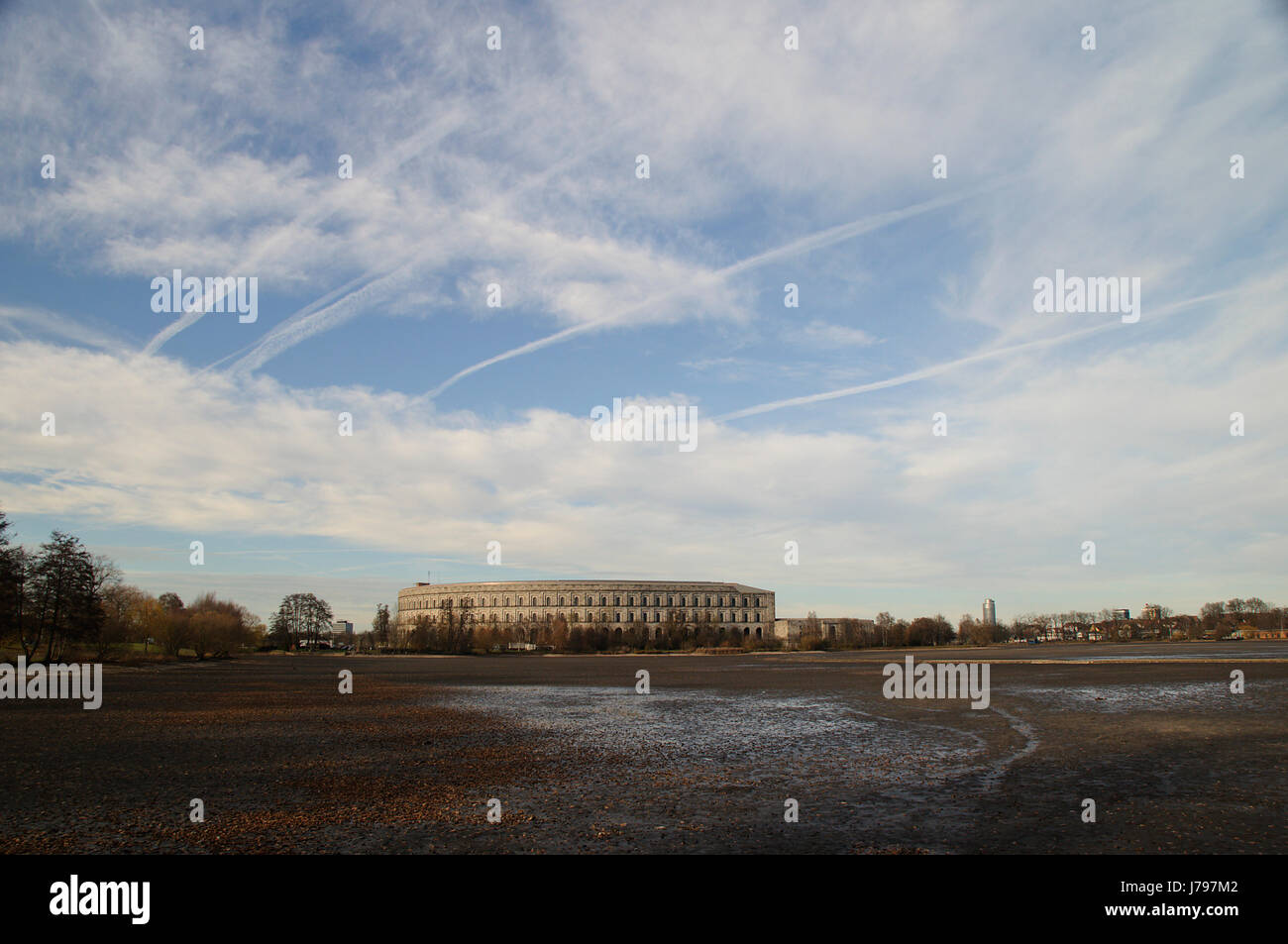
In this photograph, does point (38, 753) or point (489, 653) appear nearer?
point (38, 753)

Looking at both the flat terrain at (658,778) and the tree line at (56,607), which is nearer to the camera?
the flat terrain at (658,778)

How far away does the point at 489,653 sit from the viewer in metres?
157

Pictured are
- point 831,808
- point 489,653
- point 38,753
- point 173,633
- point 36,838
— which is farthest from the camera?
point 489,653

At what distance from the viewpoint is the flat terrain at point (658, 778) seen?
1137 centimetres

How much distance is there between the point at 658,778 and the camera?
53.4ft

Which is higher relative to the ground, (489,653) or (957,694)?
(957,694)

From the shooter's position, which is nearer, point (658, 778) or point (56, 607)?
point (658, 778)

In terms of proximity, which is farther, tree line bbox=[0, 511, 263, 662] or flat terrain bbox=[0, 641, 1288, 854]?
tree line bbox=[0, 511, 263, 662]

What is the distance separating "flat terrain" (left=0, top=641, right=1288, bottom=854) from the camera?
448 inches
